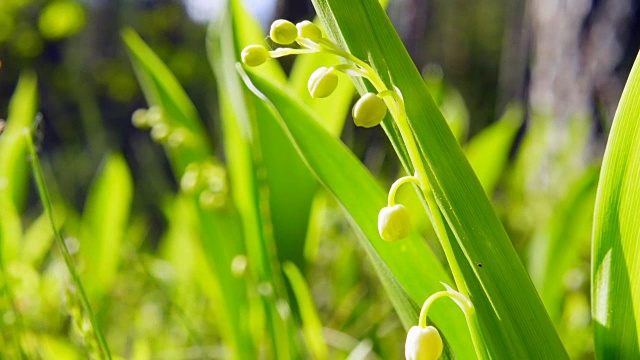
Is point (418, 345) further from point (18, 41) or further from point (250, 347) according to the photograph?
point (18, 41)

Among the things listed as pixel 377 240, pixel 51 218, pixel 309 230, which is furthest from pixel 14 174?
pixel 377 240

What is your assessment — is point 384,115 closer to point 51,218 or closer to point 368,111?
point 368,111

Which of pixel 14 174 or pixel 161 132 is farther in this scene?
pixel 14 174

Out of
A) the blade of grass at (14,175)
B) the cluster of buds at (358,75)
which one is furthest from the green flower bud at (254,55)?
the blade of grass at (14,175)

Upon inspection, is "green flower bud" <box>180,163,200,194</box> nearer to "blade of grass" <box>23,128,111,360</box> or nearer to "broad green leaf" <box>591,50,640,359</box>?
"blade of grass" <box>23,128,111,360</box>

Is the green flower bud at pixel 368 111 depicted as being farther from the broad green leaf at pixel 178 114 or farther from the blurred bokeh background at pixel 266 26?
the broad green leaf at pixel 178 114

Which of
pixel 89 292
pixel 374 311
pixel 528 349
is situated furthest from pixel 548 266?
pixel 89 292

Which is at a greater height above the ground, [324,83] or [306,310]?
[324,83]
